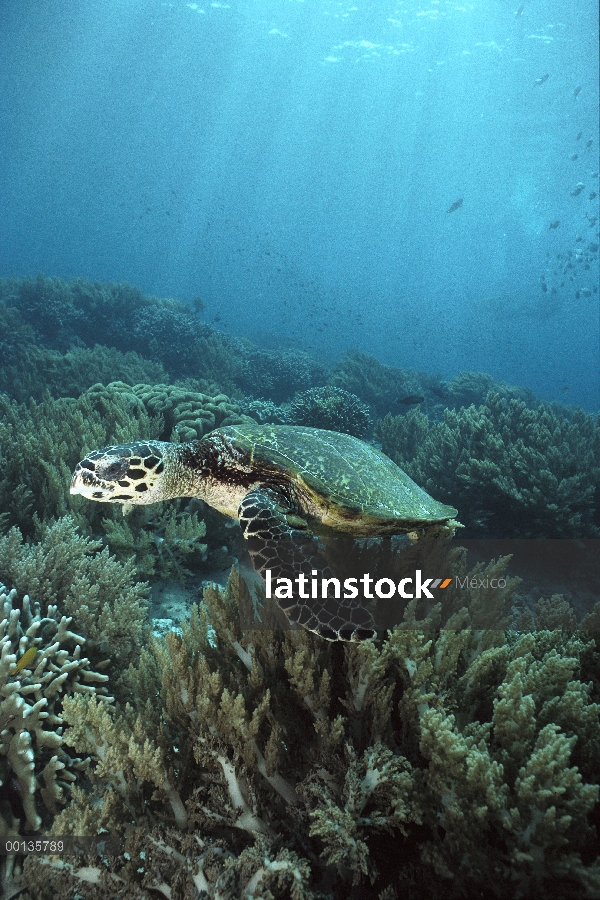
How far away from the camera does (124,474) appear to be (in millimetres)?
2916

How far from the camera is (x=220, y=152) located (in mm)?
94125

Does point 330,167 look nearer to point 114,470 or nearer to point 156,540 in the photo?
point 156,540

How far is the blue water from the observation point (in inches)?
1750

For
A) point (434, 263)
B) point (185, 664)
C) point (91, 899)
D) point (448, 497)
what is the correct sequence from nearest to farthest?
point (91, 899), point (185, 664), point (448, 497), point (434, 263)

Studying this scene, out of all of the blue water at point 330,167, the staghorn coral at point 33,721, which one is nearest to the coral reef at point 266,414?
the staghorn coral at point 33,721

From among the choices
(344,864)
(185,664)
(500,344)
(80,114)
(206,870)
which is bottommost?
(206,870)

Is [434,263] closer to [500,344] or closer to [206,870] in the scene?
[500,344]

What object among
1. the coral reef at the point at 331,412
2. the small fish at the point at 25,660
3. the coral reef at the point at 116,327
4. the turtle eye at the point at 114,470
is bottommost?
the small fish at the point at 25,660

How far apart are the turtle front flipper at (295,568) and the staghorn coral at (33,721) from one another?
1120mm

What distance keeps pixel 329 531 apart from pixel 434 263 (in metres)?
139

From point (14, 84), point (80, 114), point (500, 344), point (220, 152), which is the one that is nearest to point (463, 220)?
point (500, 344)

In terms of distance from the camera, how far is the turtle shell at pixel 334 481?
2963mm

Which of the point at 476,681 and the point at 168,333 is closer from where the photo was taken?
the point at 476,681

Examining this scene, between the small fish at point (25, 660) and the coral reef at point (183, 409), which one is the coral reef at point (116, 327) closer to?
the coral reef at point (183, 409)
